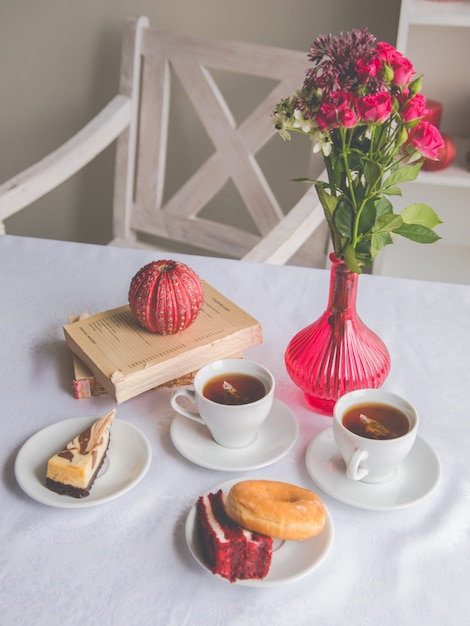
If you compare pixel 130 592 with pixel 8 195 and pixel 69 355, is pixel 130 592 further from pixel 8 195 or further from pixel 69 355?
pixel 8 195

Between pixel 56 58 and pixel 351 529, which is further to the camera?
pixel 56 58

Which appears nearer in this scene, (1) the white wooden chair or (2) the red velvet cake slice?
(2) the red velvet cake slice

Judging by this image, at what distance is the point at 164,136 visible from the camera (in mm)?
1821

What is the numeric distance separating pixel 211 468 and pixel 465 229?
1.42 metres

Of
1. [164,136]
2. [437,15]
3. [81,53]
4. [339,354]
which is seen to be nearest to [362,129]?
[339,354]

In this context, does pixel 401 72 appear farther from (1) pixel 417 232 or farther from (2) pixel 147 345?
(2) pixel 147 345

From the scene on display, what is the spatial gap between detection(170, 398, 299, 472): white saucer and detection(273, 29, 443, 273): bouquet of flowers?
0.19 metres

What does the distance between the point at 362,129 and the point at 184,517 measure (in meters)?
0.41

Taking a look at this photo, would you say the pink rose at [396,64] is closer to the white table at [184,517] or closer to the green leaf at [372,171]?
the green leaf at [372,171]

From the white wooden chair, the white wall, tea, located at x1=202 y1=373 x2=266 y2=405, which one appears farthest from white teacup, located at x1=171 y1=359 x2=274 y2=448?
the white wall

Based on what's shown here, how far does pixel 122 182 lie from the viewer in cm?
185

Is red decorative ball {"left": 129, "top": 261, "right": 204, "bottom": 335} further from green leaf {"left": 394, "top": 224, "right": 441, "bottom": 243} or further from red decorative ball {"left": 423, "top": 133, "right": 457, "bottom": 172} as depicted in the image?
red decorative ball {"left": 423, "top": 133, "right": 457, "bottom": 172}

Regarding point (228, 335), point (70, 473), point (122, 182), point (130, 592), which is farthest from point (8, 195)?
point (130, 592)

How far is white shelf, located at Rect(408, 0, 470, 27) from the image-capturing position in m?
1.56
